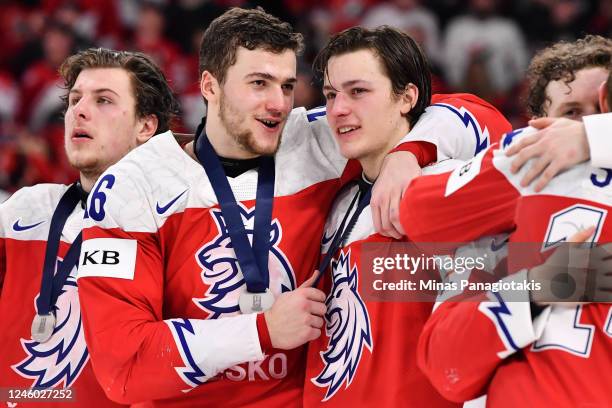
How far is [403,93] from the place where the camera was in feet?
10.2

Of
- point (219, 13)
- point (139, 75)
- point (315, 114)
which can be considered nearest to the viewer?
point (315, 114)

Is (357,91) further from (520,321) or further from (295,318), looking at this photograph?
(520,321)

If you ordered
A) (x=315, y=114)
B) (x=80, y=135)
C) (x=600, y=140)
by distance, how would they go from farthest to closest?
(x=80, y=135)
(x=315, y=114)
(x=600, y=140)

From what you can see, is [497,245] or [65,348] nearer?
[497,245]

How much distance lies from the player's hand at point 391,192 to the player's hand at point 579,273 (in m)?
0.59

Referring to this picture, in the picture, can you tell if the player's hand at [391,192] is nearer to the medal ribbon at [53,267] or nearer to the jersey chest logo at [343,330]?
the jersey chest logo at [343,330]

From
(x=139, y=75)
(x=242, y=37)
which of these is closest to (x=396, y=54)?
(x=242, y=37)

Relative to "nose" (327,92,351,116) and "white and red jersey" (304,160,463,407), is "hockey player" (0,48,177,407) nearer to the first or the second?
"white and red jersey" (304,160,463,407)

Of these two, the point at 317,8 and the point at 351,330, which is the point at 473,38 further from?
the point at 351,330

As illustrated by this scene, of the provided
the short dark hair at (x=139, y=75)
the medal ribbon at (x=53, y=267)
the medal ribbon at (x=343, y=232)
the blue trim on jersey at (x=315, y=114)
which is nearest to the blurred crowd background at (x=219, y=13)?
the short dark hair at (x=139, y=75)

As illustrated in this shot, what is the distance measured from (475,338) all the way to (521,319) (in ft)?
0.42

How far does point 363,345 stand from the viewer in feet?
9.23

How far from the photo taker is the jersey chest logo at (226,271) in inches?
118

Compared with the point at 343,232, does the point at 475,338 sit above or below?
below
